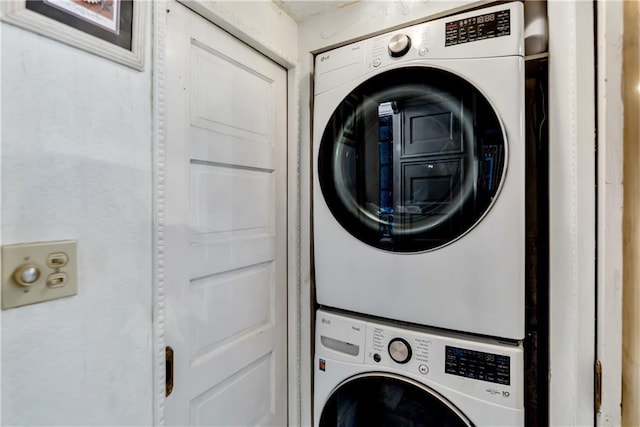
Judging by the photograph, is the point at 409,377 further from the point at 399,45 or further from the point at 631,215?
the point at 399,45

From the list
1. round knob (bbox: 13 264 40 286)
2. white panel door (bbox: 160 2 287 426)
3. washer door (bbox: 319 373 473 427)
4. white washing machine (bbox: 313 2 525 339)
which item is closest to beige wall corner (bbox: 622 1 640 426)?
white washing machine (bbox: 313 2 525 339)

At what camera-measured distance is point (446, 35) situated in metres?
0.99

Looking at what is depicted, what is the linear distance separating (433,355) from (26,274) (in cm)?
105

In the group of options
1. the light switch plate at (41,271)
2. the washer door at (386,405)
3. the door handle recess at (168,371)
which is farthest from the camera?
the washer door at (386,405)

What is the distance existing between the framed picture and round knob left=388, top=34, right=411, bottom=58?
74cm

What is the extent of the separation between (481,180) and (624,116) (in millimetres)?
343

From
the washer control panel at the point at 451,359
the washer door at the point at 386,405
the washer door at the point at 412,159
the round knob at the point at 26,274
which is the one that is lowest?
the washer door at the point at 386,405

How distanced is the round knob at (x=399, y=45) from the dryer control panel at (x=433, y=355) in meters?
0.92

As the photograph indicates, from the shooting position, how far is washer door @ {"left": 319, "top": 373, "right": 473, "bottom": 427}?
3.25 feet

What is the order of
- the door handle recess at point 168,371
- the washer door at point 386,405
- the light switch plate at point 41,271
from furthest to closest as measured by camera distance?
the washer door at point 386,405 → the door handle recess at point 168,371 → the light switch plate at point 41,271

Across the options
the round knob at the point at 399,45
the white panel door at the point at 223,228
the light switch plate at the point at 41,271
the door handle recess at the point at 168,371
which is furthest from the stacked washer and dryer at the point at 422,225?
the light switch plate at the point at 41,271

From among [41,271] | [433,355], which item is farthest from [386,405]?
[41,271]

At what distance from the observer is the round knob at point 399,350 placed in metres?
1.03

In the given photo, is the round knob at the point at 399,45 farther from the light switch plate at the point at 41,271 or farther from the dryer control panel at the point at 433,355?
the light switch plate at the point at 41,271
